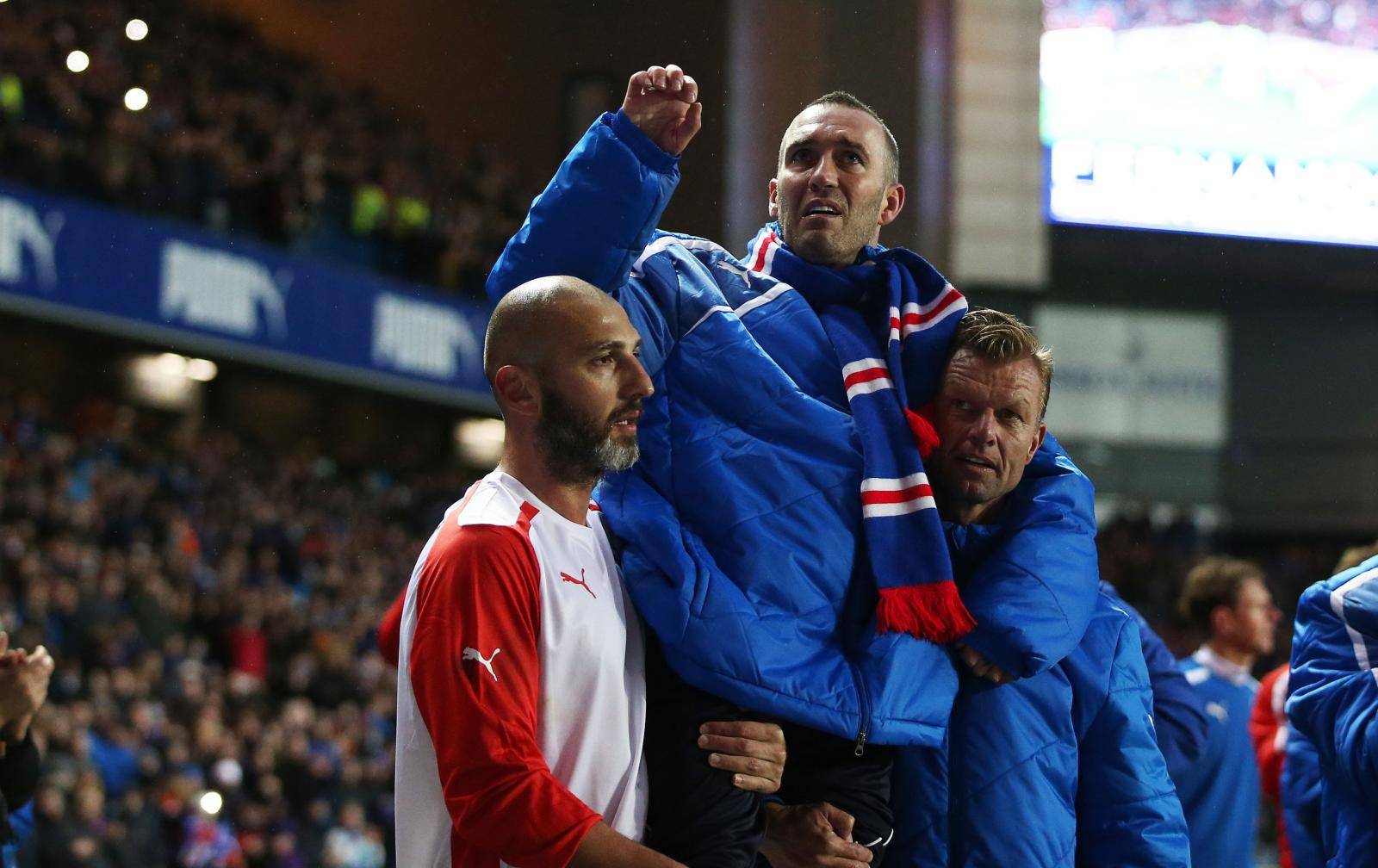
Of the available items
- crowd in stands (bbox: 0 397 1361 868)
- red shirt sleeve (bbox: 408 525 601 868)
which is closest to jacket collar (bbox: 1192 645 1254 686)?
red shirt sleeve (bbox: 408 525 601 868)

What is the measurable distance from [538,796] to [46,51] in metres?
13.5

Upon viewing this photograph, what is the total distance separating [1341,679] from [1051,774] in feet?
2.20

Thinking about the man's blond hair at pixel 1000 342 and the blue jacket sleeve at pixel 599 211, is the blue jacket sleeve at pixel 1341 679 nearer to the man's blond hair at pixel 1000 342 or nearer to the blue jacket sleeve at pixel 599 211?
the man's blond hair at pixel 1000 342

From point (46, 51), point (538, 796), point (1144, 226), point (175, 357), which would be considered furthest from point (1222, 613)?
→ point (1144, 226)

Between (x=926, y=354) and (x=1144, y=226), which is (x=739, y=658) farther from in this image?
(x=1144, y=226)

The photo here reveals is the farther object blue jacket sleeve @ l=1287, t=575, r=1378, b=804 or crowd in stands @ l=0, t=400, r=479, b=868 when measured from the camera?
crowd in stands @ l=0, t=400, r=479, b=868

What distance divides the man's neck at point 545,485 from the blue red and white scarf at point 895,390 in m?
0.44

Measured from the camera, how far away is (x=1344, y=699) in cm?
285

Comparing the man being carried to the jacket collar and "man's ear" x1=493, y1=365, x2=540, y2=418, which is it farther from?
the jacket collar

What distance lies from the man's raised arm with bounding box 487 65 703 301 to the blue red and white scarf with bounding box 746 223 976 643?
372 millimetres

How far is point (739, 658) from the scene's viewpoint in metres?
2.23

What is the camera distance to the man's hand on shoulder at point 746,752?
2.23 m

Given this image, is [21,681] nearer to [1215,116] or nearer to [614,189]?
[614,189]

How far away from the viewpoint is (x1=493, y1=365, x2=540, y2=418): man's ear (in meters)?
2.22
